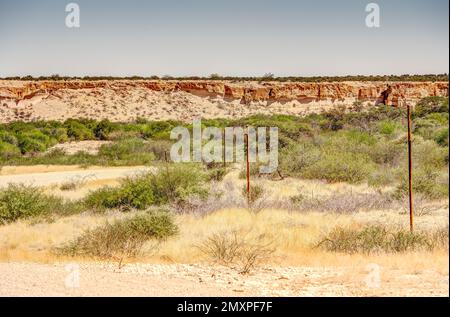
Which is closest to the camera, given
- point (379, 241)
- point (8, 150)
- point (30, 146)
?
point (379, 241)

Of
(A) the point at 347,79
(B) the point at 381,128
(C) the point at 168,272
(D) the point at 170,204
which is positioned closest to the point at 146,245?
(C) the point at 168,272

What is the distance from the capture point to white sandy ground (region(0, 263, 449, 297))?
7902 mm

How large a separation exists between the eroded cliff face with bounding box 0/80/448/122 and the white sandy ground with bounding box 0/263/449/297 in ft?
198

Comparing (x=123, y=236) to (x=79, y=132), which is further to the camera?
(x=79, y=132)

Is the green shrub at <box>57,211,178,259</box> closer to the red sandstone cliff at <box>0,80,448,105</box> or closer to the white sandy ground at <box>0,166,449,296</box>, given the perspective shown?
the white sandy ground at <box>0,166,449,296</box>

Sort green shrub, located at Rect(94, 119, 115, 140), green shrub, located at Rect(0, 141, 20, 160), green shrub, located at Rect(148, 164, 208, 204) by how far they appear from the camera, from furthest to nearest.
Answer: green shrub, located at Rect(94, 119, 115, 140), green shrub, located at Rect(0, 141, 20, 160), green shrub, located at Rect(148, 164, 208, 204)

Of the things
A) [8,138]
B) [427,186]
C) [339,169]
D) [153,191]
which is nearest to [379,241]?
[427,186]

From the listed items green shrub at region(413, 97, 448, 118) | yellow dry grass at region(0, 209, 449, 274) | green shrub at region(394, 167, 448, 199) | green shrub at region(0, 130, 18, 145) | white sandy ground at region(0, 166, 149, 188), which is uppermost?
green shrub at region(413, 97, 448, 118)

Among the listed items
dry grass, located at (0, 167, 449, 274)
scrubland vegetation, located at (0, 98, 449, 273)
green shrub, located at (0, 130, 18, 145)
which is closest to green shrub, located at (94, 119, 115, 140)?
green shrub, located at (0, 130, 18, 145)

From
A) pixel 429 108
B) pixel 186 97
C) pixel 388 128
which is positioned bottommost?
pixel 388 128

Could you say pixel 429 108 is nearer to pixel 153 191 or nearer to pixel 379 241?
pixel 153 191

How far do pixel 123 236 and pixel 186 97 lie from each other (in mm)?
65647

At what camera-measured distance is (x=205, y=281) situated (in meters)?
9.15

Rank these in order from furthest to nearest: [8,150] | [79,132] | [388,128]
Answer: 1. [79,132]
2. [8,150]
3. [388,128]
